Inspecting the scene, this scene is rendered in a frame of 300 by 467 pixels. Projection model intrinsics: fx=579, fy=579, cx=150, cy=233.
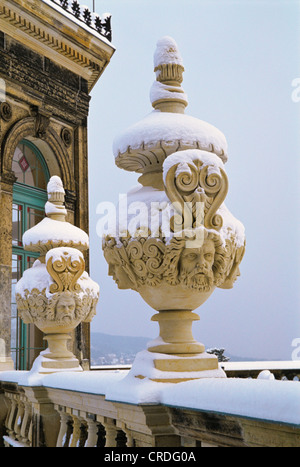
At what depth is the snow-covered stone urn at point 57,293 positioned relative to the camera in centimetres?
537

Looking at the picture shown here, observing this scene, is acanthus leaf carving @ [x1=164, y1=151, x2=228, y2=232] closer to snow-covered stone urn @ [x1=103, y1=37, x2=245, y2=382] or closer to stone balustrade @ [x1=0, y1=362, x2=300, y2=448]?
snow-covered stone urn @ [x1=103, y1=37, x2=245, y2=382]

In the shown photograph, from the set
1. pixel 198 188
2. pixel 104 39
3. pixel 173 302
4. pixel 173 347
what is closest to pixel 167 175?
pixel 198 188

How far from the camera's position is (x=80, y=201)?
14117 mm

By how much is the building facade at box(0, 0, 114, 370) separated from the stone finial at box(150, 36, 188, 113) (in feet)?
27.6

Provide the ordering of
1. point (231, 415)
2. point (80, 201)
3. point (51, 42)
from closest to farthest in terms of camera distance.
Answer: point (231, 415) → point (51, 42) → point (80, 201)

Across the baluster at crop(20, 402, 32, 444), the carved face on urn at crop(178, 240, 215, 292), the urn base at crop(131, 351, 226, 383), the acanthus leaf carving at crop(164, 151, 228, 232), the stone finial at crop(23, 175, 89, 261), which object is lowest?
the baluster at crop(20, 402, 32, 444)

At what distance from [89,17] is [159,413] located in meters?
13.3

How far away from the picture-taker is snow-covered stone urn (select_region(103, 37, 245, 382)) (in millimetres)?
2977

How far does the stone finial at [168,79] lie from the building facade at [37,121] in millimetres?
8424

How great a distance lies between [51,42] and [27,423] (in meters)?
9.73

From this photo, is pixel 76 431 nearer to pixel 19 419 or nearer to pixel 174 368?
pixel 174 368

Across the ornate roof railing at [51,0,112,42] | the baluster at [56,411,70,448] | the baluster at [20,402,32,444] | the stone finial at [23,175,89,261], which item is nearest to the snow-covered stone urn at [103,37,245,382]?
the baluster at [56,411,70,448]

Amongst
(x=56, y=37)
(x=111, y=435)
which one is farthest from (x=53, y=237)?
(x=56, y=37)
